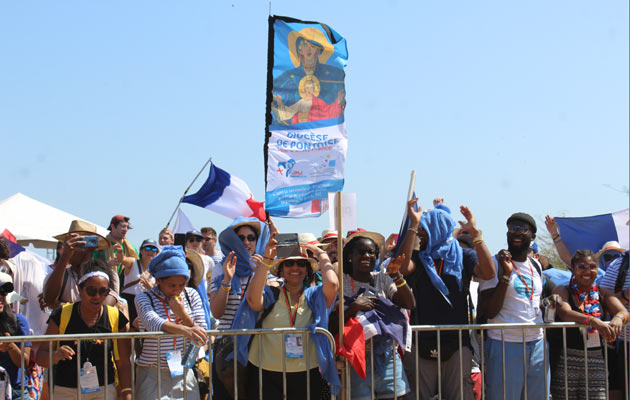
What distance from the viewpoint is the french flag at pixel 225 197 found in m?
10.9

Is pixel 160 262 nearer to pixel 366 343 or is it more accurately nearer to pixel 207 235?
pixel 366 343

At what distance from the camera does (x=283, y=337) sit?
5.89 metres

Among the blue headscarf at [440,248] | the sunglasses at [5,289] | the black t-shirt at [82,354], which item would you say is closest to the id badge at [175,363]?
the black t-shirt at [82,354]

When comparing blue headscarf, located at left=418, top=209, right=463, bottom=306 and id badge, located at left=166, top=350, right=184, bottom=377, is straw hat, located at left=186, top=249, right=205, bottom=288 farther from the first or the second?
blue headscarf, located at left=418, top=209, right=463, bottom=306

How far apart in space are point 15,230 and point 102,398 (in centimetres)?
1208

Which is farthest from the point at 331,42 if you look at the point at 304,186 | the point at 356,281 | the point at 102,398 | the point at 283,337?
the point at 102,398

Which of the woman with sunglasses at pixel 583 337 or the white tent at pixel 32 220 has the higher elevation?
the white tent at pixel 32 220

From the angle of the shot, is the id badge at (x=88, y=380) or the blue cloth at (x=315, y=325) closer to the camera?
the id badge at (x=88, y=380)

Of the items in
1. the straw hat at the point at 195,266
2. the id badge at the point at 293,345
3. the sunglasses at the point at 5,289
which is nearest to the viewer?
the id badge at the point at 293,345

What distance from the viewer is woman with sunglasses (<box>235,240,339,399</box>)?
5.89 meters

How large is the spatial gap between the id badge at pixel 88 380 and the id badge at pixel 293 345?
1.40 meters

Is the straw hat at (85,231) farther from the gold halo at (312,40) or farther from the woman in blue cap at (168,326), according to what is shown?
the gold halo at (312,40)

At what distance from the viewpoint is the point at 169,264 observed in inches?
232

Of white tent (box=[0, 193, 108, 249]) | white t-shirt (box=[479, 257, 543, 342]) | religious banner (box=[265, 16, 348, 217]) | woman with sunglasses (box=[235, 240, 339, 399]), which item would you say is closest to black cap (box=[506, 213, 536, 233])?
white t-shirt (box=[479, 257, 543, 342])
